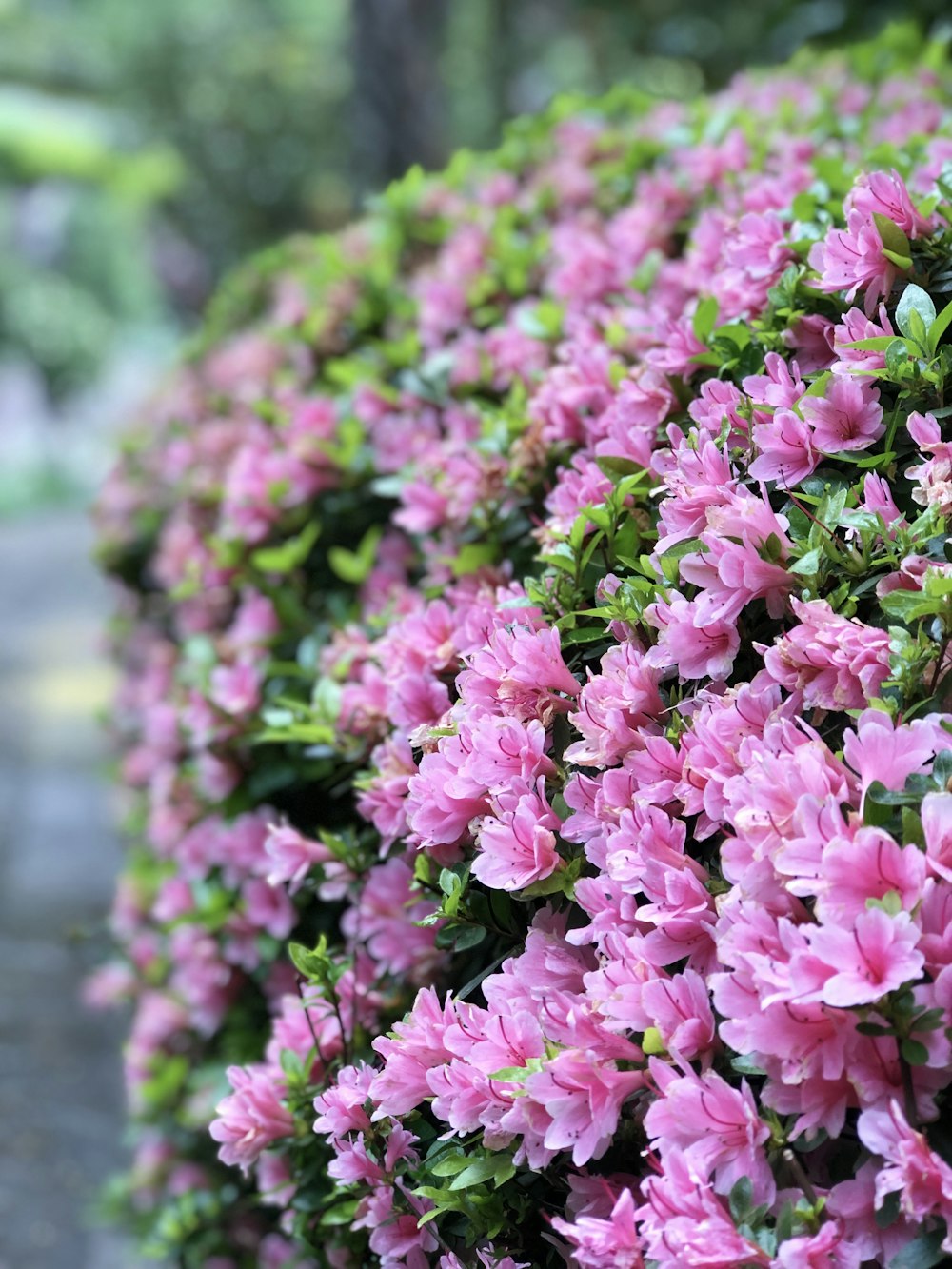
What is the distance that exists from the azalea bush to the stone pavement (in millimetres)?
758

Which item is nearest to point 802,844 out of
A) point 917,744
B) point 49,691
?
point 917,744

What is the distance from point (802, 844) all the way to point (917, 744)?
5.1 inches

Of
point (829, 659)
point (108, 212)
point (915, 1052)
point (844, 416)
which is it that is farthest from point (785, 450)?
point (108, 212)

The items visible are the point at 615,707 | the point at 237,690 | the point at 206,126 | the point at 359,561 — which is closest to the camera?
the point at 615,707

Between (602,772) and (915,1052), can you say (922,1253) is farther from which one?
(602,772)

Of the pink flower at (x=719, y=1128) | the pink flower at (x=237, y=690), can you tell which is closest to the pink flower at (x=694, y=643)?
the pink flower at (x=719, y=1128)

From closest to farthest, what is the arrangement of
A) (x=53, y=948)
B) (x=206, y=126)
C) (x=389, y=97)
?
(x=53, y=948), (x=389, y=97), (x=206, y=126)

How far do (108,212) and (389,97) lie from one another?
16.1 meters

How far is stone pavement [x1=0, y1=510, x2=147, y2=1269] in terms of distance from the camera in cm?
325

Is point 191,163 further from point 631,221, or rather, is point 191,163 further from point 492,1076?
point 492,1076

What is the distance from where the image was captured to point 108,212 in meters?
20.3

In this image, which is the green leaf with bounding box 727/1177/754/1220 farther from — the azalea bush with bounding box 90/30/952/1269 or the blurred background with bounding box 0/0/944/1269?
the blurred background with bounding box 0/0/944/1269

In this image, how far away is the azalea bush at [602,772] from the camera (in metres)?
0.96

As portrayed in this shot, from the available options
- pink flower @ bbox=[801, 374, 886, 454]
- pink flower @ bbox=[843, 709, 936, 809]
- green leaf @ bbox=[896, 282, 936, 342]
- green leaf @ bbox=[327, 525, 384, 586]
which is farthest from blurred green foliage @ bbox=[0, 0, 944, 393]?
pink flower @ bbox=[843, 709, 936, 809]
